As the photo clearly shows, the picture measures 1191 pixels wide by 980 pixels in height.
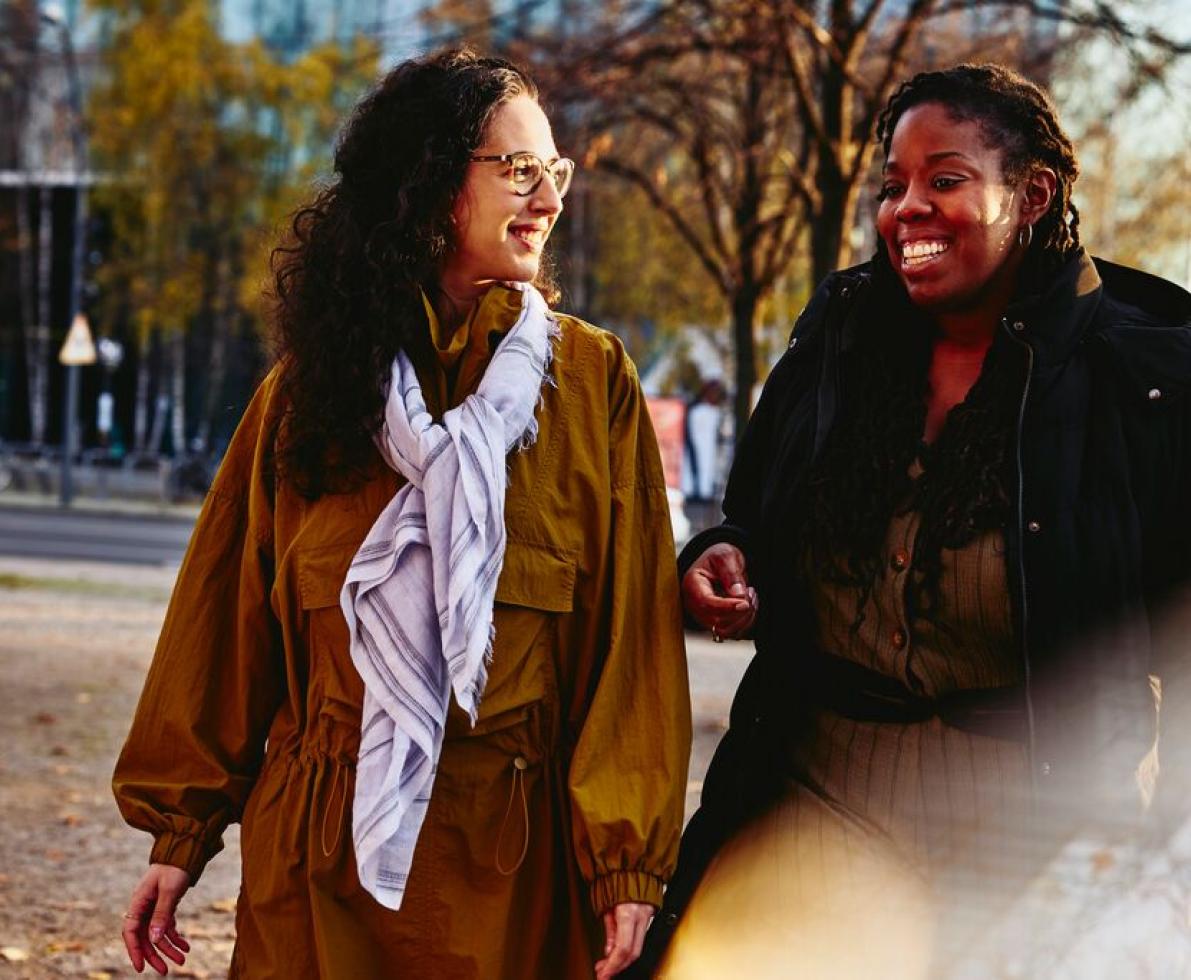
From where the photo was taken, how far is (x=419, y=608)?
2631mm

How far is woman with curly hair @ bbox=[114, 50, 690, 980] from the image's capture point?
2.63m

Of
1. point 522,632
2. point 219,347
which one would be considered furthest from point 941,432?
point 219,347

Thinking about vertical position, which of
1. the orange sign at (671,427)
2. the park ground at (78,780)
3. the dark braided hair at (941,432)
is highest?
the dark braided hair at (941,432)

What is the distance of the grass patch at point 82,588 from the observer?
15.2 meters

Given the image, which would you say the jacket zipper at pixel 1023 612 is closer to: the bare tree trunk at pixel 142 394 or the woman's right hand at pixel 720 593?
the woman's right hand at pixel 720 593

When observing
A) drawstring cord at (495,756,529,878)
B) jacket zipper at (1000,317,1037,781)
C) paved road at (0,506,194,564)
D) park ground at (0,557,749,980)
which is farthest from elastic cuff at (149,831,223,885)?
paved road at (0,506,194,564)

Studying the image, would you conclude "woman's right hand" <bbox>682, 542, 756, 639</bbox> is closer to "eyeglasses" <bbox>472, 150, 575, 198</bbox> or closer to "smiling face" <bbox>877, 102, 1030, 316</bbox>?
"smiling face" <bbox>877, 102, 1030, 316</bbox>

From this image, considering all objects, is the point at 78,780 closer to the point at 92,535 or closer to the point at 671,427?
the point at 671,427

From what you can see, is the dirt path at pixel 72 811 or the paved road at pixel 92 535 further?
the paved road at pixel 92 535

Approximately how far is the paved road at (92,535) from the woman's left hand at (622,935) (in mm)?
17308

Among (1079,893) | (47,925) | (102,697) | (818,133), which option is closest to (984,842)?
(1079,893)

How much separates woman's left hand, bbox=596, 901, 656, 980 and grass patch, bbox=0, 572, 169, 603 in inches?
515

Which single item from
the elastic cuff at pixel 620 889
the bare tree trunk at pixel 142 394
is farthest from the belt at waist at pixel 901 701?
the bare tree trunk at pixel 142 394

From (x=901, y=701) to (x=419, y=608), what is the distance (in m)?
0.79
